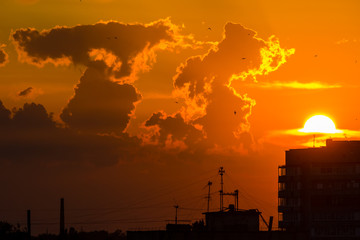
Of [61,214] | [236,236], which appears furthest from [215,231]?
[61,214]

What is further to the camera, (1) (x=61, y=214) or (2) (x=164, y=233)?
(2) (x=164, y=233)

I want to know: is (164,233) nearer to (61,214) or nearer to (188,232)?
(188,232)

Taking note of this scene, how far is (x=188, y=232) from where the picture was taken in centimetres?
19612

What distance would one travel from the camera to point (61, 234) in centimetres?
17425

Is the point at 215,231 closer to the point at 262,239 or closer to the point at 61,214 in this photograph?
the point at 262,239

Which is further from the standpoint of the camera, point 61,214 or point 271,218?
point 61,214

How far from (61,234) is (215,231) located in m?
34.3

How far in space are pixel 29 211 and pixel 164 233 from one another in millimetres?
30111

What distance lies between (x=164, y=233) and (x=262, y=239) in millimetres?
20393

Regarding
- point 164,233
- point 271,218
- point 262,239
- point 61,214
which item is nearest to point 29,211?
point 61,214

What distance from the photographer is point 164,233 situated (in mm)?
199125

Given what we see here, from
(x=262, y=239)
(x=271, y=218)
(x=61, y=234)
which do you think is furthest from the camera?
(x=262, y=239)

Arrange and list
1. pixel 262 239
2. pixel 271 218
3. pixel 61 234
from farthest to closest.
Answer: pixel 262 239
pixel 61 234
pixel 271 218

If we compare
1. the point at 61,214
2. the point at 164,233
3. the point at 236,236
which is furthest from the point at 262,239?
the point at 61,214
